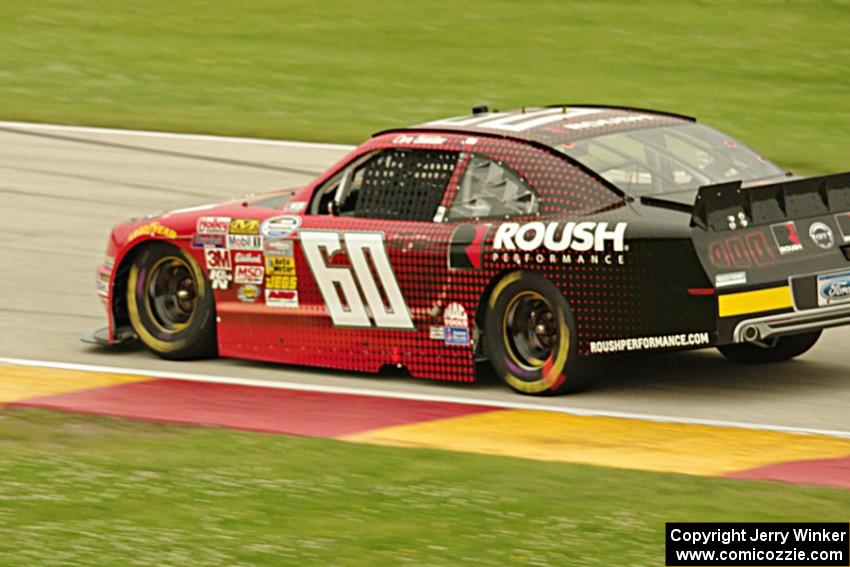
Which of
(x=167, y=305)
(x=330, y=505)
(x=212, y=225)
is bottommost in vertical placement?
(x=330, y=505)

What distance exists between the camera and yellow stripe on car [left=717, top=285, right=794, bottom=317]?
30.9ft

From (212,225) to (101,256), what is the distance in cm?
371

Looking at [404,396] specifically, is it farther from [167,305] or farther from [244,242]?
[167,305]

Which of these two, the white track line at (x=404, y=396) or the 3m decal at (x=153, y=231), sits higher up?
the 3m decal at (x=153, y=231)

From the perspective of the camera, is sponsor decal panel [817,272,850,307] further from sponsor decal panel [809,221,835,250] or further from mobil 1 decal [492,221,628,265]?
mobil 1 decal [492,221,628,265]

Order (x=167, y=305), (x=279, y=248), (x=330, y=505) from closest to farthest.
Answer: (x=330, y=505)
(x=279, y=248)
(x=167, y=305)

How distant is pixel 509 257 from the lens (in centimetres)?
993

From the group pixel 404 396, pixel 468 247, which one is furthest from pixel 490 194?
pixel 404 396

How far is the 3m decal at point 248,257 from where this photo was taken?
11031 millimetres

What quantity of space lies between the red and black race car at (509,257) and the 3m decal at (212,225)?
2 cm

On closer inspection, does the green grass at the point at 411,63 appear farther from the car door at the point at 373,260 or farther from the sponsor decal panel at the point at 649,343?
the sponsor decal panel at the point at 649,343

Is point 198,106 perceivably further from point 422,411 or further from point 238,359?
point 422,411

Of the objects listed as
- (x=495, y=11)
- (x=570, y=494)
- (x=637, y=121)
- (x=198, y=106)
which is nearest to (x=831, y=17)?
(x=495, y=11)

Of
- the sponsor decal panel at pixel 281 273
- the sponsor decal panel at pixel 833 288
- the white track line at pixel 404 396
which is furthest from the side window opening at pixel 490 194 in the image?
the sponsor decal panel at pixel 833 288
